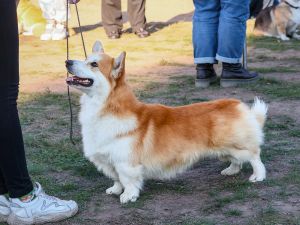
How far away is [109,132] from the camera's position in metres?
3.37

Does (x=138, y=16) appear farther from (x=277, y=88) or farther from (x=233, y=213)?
(x=233, y=213)

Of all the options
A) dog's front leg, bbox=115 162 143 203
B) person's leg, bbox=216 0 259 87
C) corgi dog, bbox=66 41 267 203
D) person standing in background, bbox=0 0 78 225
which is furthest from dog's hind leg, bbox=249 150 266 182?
person's leg, bbox=216 0 259 87

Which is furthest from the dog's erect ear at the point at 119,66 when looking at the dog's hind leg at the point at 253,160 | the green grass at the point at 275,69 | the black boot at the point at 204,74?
the green grass at the point at 275,69

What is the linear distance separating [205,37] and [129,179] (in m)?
2.93

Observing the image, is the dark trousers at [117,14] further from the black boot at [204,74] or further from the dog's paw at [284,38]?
the black boot at [204,74]

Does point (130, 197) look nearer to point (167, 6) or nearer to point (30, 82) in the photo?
point (30, 82)

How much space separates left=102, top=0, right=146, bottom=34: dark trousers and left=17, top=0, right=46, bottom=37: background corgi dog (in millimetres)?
1266

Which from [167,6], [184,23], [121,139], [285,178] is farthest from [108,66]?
[167,6]

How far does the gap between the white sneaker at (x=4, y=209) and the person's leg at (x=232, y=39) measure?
3326mm

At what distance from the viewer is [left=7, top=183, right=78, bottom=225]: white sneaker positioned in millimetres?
3047

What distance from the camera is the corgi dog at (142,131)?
3.33 meters

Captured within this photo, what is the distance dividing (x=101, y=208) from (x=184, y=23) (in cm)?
820

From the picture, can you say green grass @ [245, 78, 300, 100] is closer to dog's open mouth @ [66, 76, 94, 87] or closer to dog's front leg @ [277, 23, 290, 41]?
dog's open mouth @ [66, 76, 94, 87]

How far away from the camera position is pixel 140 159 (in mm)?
3416
